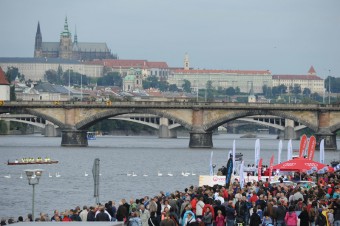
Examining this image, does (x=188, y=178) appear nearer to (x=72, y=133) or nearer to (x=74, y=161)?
(x=74, y=161)

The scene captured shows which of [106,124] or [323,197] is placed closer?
[323,197]

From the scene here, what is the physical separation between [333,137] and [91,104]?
77.7 ft

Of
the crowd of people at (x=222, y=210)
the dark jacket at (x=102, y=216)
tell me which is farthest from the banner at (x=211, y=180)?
the dark jacket at (x=102, y=216)

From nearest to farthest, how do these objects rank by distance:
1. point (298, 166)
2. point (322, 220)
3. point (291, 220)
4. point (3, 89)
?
1. point (291, 220)
2. point (322, 220)
3. point (298, 166)
4. point (3, 89)

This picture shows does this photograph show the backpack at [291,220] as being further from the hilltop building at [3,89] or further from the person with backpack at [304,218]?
the hilltop building at [3,89]

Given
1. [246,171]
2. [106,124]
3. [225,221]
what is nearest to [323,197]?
[225,221]

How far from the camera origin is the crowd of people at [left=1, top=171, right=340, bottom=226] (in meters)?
33.8

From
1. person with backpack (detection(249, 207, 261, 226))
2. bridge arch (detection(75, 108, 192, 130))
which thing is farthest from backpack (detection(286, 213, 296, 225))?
bridge arch (detection(75, 108, 192, 130))

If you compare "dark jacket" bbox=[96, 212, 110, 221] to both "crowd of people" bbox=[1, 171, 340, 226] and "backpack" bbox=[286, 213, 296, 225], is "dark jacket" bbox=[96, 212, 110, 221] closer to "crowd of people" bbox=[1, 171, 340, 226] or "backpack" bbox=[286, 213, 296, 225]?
"crowd of people" bbox=[1, 171, 340, 226]

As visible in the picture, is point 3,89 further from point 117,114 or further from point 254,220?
point 254,220

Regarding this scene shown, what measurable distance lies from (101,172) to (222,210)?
5098 centimetres

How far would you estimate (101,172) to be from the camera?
281ft

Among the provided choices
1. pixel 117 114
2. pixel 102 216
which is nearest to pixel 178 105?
pixel 117 114

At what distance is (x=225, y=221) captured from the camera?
114ft
